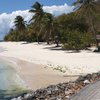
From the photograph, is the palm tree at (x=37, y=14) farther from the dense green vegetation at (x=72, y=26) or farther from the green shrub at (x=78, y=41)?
the green shrub at (x=78, y=41)

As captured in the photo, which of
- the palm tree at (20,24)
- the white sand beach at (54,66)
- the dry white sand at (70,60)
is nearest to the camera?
the white sand beach at (54,66)

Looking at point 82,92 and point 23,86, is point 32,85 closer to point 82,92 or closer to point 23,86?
point 23,86

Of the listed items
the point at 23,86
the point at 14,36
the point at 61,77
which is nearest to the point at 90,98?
the point at 23,86

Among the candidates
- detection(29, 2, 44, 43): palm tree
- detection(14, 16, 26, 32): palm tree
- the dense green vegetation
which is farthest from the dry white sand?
detection(14, 16, 26, 32): palm tree

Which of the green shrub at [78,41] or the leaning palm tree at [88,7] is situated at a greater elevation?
the leaning palm tree at [88,7]

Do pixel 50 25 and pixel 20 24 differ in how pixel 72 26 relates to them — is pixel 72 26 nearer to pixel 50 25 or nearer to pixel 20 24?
pixel 50 25

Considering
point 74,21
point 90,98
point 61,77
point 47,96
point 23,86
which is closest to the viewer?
point 90,98

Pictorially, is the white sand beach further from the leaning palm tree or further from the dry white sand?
the leaning palm tree

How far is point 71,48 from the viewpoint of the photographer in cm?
4781

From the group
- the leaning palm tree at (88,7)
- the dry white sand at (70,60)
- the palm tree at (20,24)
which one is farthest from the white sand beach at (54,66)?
the palm tree at (20,24)

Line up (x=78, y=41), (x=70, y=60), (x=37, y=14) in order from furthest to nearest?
(x=37, y=14) < (x=78, y=41) < (x=70, y=60)

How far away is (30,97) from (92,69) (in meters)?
13.2

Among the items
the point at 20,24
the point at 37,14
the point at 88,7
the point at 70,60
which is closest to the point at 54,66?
the point at 70,60

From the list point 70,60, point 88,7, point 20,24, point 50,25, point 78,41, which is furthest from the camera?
point 20,24
